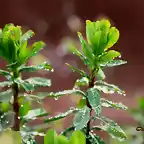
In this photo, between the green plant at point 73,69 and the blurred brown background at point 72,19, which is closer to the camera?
the green plant at point 73,69

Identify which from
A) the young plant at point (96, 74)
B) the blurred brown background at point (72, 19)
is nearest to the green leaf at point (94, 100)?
the young plant at point (96, 74)

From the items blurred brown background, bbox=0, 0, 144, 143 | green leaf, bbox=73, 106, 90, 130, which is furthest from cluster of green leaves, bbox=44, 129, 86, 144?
blurred brown background, bbox=0, 0, 144, 143

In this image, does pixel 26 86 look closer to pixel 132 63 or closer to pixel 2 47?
pixel 2 47

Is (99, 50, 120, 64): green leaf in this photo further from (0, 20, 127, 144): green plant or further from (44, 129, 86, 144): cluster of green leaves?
(44, 129, 86, 144): cluster of green leaves

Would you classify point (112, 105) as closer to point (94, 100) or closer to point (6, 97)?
point (94, 100)

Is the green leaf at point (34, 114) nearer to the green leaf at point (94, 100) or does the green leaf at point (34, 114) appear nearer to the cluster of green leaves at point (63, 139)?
the green leaf at point (94, 100)

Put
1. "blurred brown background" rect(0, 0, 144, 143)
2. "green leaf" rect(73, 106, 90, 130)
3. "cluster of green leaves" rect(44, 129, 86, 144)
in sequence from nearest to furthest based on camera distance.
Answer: "cluster of green leaves" rect(44, 129, 86, 144)
"green leaf" rect(73, 106, 90, 130)
"blurred brown background" rect(0, 0, 144, 143)

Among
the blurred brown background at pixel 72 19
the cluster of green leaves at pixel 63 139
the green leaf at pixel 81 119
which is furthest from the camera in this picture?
the blurred brown background at pixel 72 19

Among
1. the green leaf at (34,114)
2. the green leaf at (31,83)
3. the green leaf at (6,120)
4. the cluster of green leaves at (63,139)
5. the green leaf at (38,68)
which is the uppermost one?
the green leaf at (38,68)
